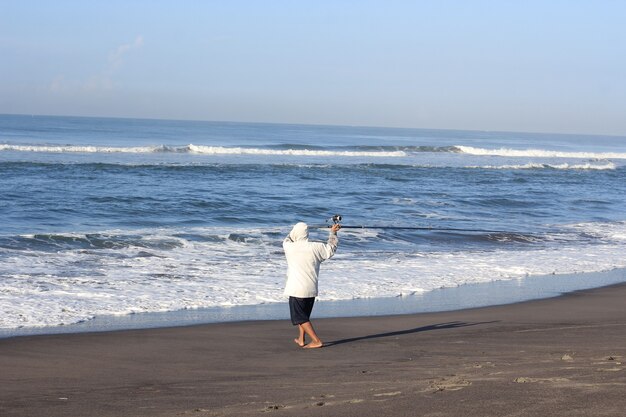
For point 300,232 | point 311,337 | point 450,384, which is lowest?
point 311,337

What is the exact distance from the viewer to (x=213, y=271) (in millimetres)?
12188

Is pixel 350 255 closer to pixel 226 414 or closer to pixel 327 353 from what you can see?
pixel 327 353

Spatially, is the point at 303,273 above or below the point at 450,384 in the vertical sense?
above

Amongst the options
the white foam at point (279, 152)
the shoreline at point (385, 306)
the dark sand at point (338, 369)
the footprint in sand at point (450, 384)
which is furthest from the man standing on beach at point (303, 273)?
the white foam at point (279, 152)

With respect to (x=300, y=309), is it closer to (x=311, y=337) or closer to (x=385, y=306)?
(x=311, y=337)

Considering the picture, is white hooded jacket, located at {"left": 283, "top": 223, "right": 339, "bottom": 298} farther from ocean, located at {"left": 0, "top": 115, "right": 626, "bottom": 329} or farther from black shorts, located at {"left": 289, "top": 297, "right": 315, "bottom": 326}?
ocean, located at {"left": 0, "top": 115, "right": 626, "bottom": 329}

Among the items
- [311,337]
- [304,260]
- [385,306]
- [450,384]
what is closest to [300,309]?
[311,337]

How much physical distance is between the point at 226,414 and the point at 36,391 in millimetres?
1546

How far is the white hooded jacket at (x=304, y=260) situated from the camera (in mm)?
Answer: 7855

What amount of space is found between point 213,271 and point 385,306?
2997mm

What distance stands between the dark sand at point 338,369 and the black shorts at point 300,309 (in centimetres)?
26

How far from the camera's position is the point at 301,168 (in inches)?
1420

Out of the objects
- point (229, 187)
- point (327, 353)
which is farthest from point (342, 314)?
point (229, 187)

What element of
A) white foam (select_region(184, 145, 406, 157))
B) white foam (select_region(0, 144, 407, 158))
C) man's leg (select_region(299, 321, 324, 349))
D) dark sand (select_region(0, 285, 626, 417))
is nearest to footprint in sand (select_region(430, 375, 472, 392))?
dark sand (select_region(0, 285, 626, 417))
